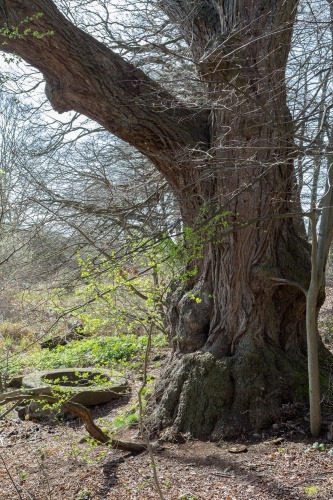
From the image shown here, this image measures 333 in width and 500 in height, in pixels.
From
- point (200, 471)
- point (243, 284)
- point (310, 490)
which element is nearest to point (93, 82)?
point (243, 284)

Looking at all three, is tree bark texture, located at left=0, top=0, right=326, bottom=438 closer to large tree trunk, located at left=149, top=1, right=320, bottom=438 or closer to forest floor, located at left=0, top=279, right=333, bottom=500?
large tree trunk, located at left=149, top=1, right=320, bottom=438

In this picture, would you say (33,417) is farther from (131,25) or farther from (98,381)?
(131,25)

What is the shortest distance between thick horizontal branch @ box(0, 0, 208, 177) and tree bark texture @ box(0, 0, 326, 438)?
0.04 ft

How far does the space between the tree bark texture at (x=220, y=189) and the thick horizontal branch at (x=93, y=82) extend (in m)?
0.01

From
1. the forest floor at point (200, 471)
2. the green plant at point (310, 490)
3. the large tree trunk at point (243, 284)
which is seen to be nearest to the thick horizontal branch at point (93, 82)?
the large tree trunk at point (243, 284)

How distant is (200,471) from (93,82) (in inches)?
167

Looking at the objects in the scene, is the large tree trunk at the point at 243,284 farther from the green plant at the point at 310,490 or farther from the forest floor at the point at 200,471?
the green plant at the point at 310,490

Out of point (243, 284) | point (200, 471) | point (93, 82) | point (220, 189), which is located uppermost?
point (93, 82)

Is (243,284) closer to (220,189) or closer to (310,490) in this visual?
(220,189)

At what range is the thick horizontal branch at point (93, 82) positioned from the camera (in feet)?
17.3

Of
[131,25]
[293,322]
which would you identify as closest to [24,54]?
[131,25]

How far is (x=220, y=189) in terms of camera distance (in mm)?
6148

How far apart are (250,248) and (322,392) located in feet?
6.15

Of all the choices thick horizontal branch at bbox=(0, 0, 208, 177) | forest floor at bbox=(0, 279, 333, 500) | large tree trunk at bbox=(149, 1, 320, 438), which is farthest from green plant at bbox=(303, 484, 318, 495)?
thick horizontal branch at bbox=(0, 0, 208, 177)
